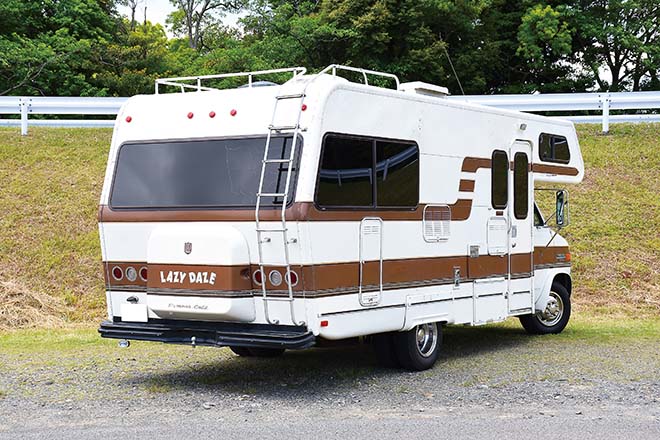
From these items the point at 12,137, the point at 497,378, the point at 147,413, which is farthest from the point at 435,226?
the point at 12,137

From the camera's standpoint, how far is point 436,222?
31.5 feet

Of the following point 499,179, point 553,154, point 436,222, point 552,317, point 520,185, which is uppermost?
point 553,154

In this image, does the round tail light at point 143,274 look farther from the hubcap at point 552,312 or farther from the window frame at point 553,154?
the hubcap at point 552,312

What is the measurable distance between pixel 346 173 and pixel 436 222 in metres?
1.50

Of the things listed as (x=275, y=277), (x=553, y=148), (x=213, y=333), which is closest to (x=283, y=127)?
(x=275, y=277)

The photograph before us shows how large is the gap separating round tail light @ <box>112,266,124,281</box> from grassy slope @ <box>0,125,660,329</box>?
4.63m

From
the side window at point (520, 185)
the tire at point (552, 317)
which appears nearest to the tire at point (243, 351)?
the side window at point (520, 185)

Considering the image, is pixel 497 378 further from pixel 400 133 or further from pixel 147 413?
pixel 147 413

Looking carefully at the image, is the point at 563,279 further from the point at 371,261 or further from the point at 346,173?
the point at 346,173

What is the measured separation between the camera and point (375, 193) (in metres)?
8.84

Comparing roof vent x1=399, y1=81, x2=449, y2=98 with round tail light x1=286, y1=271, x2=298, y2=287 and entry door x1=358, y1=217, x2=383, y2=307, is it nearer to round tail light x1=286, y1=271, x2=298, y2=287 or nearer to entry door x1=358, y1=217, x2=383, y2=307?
entry door x1=358, y1=217, x2=383, y2=307

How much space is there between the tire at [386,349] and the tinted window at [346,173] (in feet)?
4.86

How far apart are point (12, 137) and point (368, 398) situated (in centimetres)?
1352

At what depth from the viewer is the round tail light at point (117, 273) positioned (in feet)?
29.7
